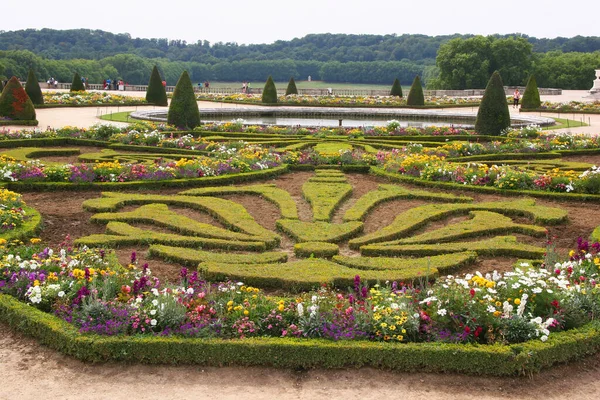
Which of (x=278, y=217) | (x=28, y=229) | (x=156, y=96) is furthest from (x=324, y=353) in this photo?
(x=156, y=96)

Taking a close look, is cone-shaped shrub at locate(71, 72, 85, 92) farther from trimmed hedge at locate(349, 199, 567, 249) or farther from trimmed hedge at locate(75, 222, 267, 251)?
trimmed hedge at locate(349, 199, 567, 249)

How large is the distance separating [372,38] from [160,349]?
12596 centimetres

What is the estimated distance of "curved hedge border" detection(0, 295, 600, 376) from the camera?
6867 millimetres

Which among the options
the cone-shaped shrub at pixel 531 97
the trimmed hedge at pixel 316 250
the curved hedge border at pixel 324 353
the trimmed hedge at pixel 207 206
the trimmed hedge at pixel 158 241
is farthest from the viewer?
the cone-shaped shrub at pixel 531 97

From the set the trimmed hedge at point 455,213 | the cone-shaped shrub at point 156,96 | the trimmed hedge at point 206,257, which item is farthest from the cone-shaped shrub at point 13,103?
the trimmed hedge at point 455,213

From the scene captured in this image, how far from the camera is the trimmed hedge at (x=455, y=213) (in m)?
11.4

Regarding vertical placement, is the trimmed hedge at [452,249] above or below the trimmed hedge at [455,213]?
below

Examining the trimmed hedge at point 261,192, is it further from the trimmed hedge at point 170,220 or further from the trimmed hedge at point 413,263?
the trimmed hedge at point 413,263

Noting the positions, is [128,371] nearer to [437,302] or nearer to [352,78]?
[437,302]

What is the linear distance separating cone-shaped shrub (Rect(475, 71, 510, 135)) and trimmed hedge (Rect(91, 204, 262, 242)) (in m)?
15.0

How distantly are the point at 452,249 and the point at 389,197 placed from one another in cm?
396

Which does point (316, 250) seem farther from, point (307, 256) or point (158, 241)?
point (158, 241)

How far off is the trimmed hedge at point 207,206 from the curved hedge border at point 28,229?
1099 mm

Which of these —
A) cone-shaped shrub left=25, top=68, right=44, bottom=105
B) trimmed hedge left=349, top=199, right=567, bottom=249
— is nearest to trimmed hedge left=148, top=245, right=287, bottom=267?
trimmed hedge left=349, top=199, right=567, bottom=249
